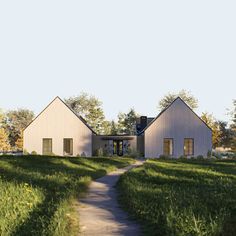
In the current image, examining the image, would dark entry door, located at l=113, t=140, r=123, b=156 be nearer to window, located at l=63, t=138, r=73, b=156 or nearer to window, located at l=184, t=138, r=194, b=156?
window, located at l=63, t=138, r=73, b=156

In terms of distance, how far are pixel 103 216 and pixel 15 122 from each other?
96.8 meters

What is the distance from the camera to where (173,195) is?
40.5ft

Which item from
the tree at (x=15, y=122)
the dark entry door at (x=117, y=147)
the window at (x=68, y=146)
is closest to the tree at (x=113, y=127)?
the tree at (x=15, y=122)

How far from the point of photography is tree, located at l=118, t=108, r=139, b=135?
9638 cm

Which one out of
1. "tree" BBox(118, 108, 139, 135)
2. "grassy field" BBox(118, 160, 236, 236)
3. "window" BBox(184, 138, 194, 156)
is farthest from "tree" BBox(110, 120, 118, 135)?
"grassy field" BBox(118, 160, 236, 236)

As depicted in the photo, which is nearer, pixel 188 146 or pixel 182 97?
pixel 188 146

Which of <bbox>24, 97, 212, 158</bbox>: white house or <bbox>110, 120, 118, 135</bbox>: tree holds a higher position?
<bbox>110, 120, 118, 135</bbox>: tree

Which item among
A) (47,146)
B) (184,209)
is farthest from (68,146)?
(184,209)

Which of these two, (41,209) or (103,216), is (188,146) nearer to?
(103,216)

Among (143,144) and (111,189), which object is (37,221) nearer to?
(111,189)

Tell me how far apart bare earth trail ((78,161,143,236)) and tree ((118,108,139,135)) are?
81.1m

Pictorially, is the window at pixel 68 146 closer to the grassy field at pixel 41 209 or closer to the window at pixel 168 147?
the window at pixel 168 147

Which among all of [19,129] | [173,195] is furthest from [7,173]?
[19,129]

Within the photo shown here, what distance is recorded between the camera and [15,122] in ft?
342
